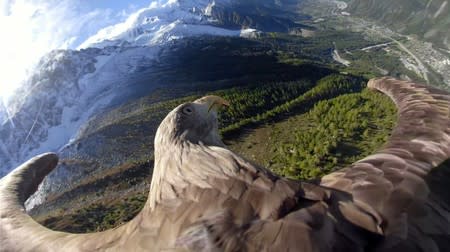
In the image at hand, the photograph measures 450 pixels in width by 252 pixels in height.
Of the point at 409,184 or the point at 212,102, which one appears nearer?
the point at 409,184

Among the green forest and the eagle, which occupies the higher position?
the eagle

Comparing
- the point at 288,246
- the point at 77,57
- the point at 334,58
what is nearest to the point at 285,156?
the point at 288,246

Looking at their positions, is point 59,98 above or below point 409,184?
below

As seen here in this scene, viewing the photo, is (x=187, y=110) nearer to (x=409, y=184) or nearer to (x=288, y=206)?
(x=288, y=206)

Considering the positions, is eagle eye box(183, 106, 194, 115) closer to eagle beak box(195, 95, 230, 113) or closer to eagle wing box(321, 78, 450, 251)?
eagle beak box(195, 95, 230, 113)

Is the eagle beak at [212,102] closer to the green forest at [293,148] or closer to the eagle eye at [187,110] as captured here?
the eagle eye at [187,110]

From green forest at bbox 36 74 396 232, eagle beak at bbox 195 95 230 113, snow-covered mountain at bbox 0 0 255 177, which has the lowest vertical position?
snow-covered mountain at bbox 0 0 255 177

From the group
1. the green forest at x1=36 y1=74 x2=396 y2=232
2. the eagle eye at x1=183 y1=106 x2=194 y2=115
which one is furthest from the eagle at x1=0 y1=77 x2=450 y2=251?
the green forest at x1=36 y1=74 x2=396 y2=232

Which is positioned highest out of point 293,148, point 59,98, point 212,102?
point 212,102

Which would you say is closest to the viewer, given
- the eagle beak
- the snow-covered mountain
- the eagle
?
the eagle

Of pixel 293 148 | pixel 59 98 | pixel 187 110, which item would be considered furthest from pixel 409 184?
pixel 59 98
